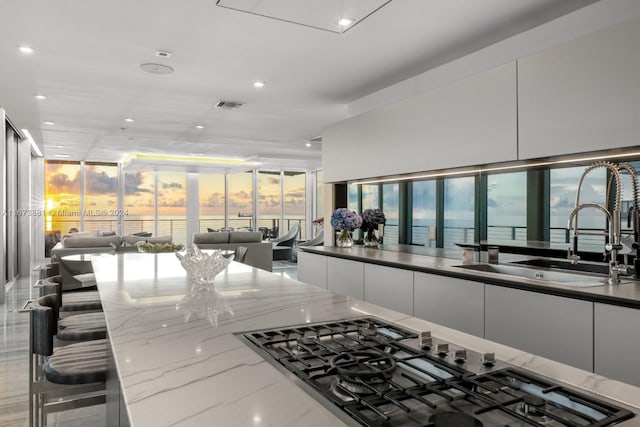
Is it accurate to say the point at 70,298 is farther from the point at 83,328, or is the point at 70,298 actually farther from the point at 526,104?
the point at 526,104

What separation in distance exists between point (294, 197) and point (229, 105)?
30.2 feet

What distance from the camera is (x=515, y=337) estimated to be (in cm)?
236

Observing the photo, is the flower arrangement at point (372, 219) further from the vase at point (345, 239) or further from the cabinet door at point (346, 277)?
the cabinet door at point (346, 277)

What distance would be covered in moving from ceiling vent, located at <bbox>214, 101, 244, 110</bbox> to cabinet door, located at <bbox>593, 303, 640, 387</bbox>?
14.3ft

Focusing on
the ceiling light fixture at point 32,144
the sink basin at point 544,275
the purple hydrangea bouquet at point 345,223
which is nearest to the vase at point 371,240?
the purple hydrangea bouquet at point 345,223

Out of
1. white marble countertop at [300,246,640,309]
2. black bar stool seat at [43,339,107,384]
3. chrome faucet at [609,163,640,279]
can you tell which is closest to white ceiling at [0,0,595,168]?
chrome faucet at [609,163,640,279]

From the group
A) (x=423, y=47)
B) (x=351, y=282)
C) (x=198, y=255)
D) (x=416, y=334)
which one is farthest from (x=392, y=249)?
(x=416, y=334)

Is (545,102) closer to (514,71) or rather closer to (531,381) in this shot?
(514,71)

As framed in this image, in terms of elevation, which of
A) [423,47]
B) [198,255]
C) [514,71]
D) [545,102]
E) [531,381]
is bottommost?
[531,381]

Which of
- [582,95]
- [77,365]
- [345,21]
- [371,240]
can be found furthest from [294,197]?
[77,365]

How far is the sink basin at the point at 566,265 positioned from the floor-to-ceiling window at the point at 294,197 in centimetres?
1165

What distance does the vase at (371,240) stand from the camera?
450 centimetres

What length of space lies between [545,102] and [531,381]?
2.12m

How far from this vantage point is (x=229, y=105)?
544 centimetres
